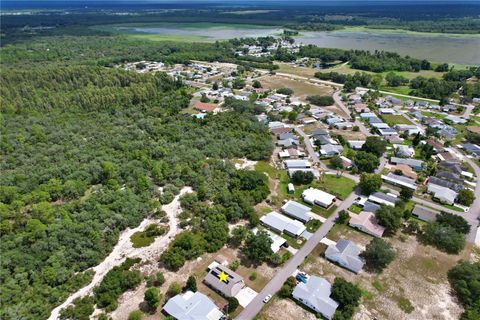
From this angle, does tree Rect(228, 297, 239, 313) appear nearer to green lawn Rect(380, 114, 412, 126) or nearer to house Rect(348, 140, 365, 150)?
house Rect(348, 140, 365, 150)

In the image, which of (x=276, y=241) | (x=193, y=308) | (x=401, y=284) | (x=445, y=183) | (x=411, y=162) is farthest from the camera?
(x=411, y=162)

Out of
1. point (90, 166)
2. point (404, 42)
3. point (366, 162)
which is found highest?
point (404, 42)

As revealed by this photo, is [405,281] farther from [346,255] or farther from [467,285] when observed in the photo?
[346,255]

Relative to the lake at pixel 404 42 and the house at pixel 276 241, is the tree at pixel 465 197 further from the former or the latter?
the lake at pixel 404 42

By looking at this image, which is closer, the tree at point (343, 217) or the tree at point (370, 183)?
the tree at point (343, 217)

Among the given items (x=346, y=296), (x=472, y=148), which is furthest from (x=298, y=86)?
(x=346, y=296)

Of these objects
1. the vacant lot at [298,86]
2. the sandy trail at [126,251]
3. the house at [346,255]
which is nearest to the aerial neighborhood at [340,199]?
the house at [346,255]
